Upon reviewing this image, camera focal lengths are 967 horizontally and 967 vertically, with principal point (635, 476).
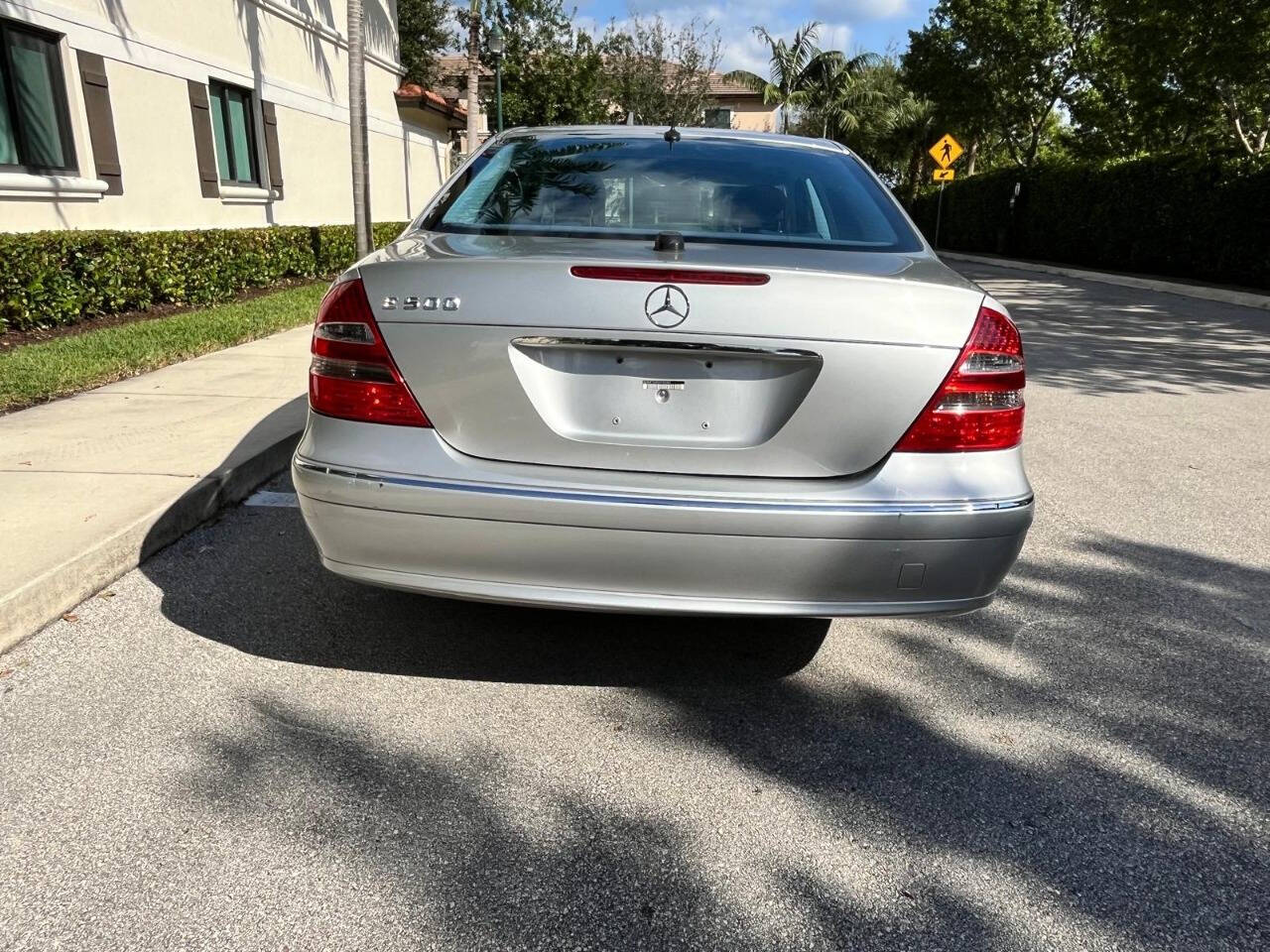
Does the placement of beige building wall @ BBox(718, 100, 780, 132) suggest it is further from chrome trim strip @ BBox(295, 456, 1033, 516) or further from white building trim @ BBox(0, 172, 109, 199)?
chrome trim strip @ BBox(295, 456, 1033, 516)

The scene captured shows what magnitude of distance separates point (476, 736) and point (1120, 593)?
2.57m

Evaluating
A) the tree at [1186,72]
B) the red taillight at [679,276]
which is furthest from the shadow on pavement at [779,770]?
the tree at [1186,72]

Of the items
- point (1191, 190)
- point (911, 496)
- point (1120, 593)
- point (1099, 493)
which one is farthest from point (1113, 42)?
point (911, 496)

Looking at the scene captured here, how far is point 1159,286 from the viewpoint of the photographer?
1744 centimetres

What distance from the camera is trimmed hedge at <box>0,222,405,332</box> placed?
793 cm

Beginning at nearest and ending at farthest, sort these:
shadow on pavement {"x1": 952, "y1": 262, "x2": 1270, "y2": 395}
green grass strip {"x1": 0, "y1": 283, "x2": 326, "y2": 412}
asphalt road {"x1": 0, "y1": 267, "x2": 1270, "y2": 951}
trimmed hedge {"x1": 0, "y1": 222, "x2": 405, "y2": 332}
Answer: asphalt road {"x1": 0, "y1": 267, "x2": 1270, "y2": 951}, green grass strip {"x1": 0, "y1": 283, "x2": 326, "y2": 412}, trimmed hedge {"x1": 0, "y1": 222, "x2": 405, "y2": 332}, shadow on pavement {"x1": 952, "y1": 262, "x2": 1270, "y2": 395}

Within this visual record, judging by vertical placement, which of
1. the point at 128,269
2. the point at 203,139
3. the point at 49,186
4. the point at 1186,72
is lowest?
the point at 128,269

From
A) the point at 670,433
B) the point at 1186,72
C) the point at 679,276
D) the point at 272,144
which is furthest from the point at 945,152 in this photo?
the point at 670,433

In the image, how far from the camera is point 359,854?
215 cm

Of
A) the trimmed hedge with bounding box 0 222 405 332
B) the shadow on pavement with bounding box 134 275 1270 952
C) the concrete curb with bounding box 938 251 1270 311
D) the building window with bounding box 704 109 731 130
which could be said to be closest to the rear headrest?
the shadow on pavement with bounding box 134 275 1270 952

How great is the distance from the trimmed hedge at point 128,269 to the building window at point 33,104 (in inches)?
41.3

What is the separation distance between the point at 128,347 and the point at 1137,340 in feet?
34.0

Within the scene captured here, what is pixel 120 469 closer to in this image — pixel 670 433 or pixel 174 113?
pixel 670 433

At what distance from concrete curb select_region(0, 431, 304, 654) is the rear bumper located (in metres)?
1.37
